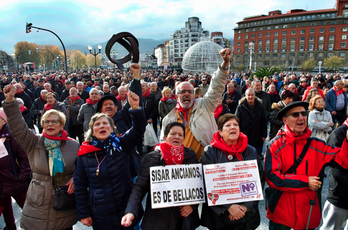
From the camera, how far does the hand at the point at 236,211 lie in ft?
7.38

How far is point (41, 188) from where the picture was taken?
2.56 metres

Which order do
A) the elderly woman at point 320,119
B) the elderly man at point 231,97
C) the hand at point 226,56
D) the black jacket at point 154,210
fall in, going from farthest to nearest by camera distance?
the elderly man at point 231,97 < the elderly woman at point 320,119 < the hand at point 226,56 < the black jacket at point 154,210

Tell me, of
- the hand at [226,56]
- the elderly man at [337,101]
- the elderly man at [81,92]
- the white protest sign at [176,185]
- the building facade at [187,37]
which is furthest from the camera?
the building facade at [187,37]

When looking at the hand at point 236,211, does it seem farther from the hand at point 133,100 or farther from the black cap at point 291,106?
the hand at point 133,100

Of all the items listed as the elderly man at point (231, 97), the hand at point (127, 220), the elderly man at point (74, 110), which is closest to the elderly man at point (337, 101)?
the elderly man at point (231, 97)

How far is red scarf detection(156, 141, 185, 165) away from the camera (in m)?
2.36

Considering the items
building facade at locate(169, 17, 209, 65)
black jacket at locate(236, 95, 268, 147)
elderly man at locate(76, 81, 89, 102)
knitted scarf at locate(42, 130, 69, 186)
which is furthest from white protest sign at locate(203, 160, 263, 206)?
building facade at locate(169, 17, 209, 65)

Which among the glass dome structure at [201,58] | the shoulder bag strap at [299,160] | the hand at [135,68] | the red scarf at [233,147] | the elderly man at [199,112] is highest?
the glass dome structure at [201,58]

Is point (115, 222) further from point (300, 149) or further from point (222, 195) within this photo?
point (300, 149)

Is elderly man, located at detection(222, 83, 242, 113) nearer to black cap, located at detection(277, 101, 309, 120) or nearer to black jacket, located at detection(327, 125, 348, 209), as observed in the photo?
black jacket, located at detection(327, 125, 348, 209)

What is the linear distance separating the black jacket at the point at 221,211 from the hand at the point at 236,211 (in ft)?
0.15

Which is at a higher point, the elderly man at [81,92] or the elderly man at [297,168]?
the elderly man at [81,92]

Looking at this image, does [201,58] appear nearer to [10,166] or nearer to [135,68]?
[135,68]

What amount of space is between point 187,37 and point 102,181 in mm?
115074
